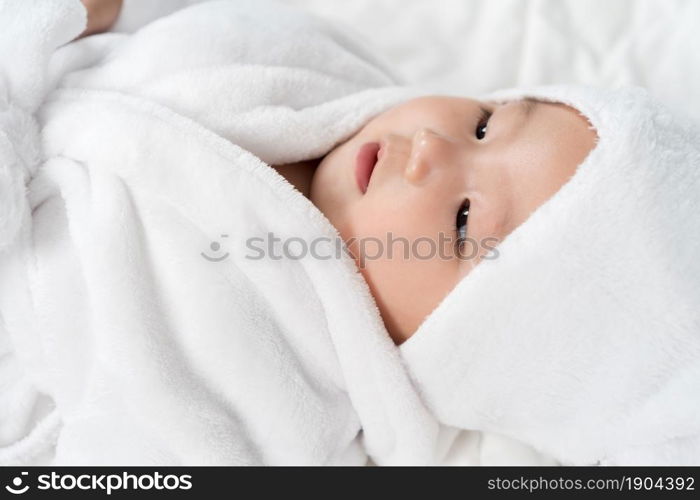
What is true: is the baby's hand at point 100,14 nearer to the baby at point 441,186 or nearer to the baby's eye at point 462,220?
the baby at point 441,186

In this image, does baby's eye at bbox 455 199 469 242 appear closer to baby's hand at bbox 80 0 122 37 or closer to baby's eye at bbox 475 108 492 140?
baby's eye at bbox 475 108 492 140

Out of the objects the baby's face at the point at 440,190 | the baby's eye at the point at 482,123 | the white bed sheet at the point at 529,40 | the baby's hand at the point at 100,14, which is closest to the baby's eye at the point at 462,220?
the baby's face at the point at 440,190

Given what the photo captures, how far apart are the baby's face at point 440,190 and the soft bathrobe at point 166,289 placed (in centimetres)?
4

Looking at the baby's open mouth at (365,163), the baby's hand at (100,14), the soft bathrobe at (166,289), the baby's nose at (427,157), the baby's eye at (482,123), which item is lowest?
the soft bathrobe at (166,289)

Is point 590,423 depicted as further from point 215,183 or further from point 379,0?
point 379,0

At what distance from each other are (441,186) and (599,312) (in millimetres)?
252

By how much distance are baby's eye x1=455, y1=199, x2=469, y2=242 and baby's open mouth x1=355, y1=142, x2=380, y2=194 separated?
140mm

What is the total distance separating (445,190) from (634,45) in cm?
68

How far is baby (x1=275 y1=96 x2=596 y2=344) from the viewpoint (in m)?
0.94

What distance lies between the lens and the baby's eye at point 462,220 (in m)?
0.96

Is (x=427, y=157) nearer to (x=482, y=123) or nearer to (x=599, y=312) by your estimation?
(x=482, y=123)

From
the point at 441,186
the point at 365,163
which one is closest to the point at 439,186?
the point at 441,186

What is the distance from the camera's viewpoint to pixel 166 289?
998 millimetres

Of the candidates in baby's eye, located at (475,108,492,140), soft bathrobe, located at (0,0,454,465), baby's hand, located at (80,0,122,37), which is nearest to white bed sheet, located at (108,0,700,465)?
baby's hand, located at (80,0,122,37)
